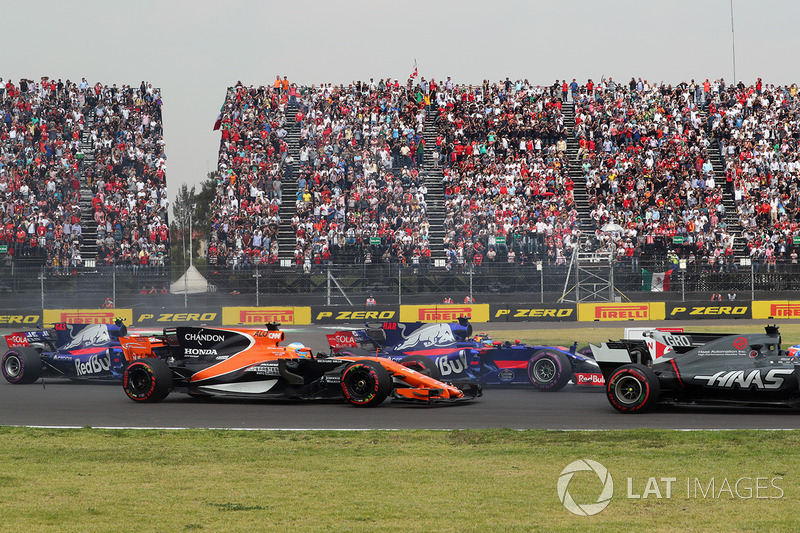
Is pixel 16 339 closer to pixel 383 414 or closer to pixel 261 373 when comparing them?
pixel 261 373

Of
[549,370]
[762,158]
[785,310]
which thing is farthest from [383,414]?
[762,158]

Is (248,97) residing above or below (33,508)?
above

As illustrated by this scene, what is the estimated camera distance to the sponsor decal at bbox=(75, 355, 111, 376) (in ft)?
49.7

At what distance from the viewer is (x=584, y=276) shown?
29156 mm

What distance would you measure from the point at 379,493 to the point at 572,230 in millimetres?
27598

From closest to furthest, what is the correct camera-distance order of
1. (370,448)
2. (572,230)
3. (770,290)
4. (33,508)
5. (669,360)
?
(33,508) < (370,448) < (669,360) < (770,290) < (572,230)

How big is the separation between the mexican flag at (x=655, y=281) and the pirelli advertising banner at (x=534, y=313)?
230cm

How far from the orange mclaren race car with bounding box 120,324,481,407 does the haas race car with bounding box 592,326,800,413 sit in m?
2.02

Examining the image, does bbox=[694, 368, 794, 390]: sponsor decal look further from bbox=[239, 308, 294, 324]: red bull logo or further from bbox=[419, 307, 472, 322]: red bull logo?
bbox=[239, 308, 294, 324]: red bull logo

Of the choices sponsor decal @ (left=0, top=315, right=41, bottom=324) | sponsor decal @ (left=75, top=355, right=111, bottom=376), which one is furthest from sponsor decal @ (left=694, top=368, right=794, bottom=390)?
sponsor decal @ (left=0, top=315, right=41, bottom=324)

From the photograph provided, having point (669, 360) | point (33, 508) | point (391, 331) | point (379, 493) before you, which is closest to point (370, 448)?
point (379, 493)

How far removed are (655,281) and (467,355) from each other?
16.8m

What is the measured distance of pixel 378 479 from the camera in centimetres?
763

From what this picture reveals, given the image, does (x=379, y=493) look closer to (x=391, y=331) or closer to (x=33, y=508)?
(x=33, y=508)
